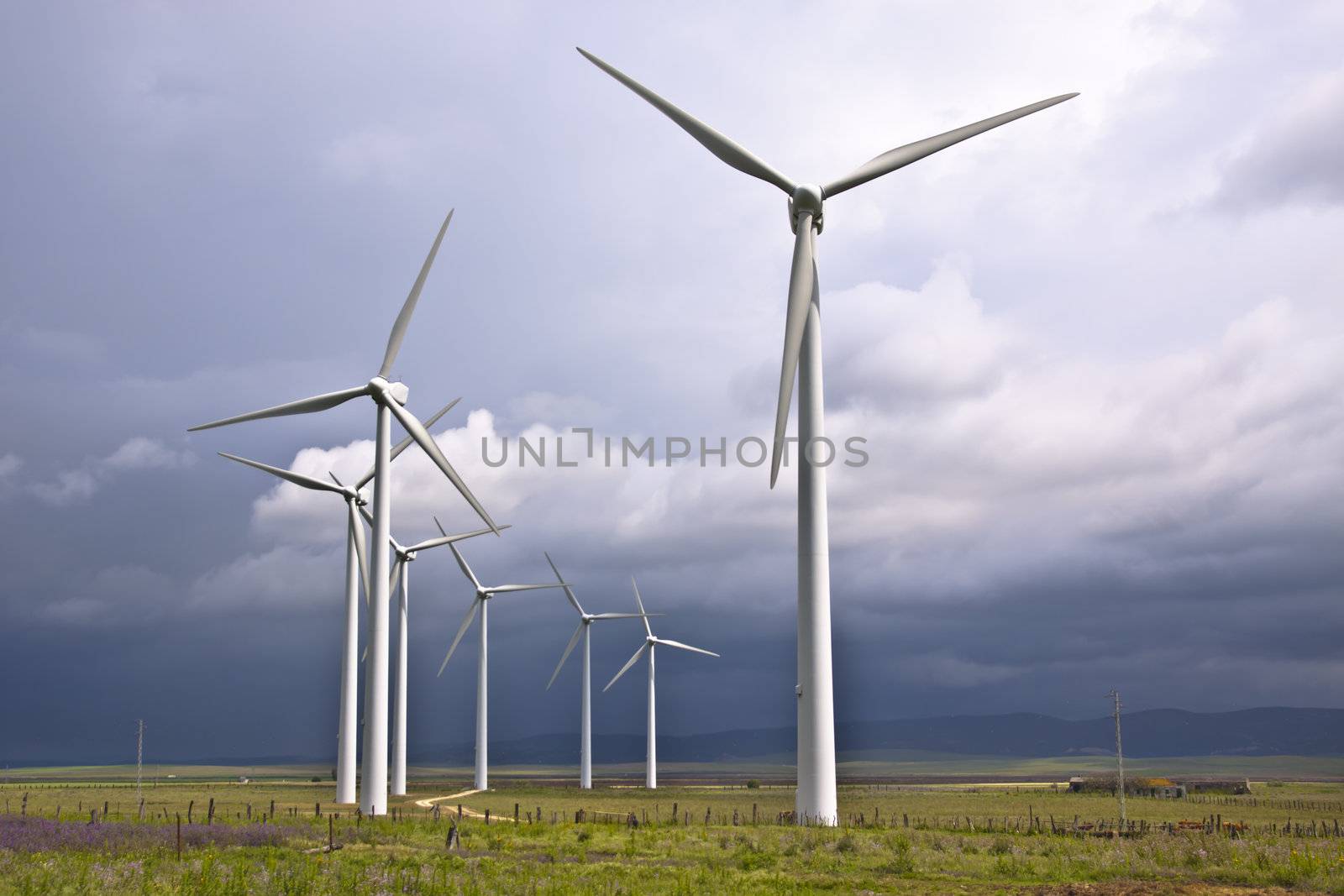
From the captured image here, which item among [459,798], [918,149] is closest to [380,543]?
[918,149]

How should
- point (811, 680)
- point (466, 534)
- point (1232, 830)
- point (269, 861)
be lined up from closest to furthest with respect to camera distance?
1. point (269, 861)
2. point (811, 680)
3. point (1232, 830)
4. point (466, 534)

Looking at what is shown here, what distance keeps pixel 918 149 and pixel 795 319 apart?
1172 cm

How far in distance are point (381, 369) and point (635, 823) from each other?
92.6 ft

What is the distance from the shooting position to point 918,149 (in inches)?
1860

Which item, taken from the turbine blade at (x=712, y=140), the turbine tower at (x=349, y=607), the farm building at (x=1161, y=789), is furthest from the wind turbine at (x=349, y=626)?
the farm building at (x=1161, y=789)

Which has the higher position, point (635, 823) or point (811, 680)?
point (811, 680)

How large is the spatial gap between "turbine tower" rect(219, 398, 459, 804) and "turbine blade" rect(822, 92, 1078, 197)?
1331 inches

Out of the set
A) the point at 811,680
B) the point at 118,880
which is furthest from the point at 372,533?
the point at 118,880

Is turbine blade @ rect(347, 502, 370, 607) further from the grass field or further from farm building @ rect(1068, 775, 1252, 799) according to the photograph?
farm building @ rect(1068, 775, 1252, 799)

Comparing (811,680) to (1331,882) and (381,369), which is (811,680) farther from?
(381,369)

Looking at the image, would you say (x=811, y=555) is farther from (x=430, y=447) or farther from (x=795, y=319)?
(x=430, y=447)

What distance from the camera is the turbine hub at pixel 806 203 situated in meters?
44.8

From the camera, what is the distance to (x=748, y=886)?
92.0 ft

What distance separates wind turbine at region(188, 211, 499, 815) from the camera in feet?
183
